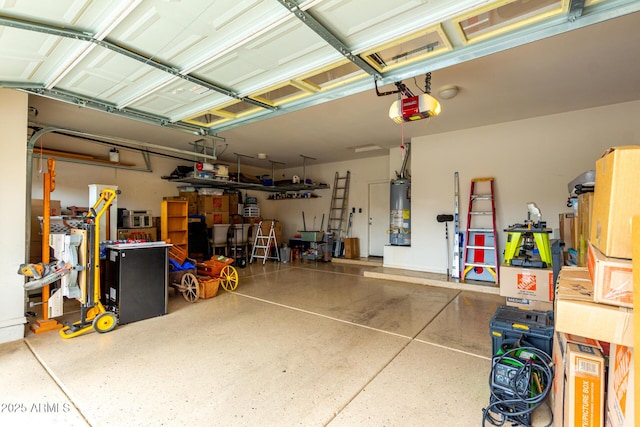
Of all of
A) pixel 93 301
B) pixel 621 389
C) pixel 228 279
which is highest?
pixel 621 389

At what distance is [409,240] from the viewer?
5.98m

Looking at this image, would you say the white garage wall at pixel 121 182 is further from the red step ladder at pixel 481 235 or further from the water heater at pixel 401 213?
the red step ladder at pixel 481 235

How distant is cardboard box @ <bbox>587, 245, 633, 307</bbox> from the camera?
3.07ft

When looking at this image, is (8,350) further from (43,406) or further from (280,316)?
(280,316)

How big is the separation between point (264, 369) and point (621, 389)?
210cm

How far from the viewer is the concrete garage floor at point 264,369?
1812 mm

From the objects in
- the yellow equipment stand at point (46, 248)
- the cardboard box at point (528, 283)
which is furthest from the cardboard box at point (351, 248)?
the yellow equipment stand at point (46, 248)

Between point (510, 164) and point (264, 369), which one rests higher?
point (510, 164)

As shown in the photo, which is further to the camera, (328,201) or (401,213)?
(328,201)

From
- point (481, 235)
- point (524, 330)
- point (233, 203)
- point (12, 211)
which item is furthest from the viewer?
point (233, 203)

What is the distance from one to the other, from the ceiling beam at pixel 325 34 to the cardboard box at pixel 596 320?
1764 mm

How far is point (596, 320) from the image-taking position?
96 cm

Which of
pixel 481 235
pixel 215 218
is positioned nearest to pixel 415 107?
pixel 481 235

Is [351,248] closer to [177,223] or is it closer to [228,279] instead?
[228,279]
